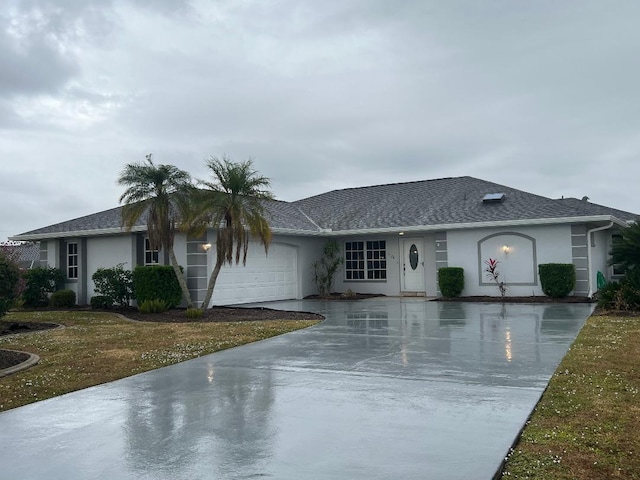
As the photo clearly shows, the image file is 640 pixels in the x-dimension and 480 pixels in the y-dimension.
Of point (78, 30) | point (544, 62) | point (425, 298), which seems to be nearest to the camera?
point (78, 30)

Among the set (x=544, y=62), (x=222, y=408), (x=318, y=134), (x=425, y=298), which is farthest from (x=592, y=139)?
(x=222, y=408)

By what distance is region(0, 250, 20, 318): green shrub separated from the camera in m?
11.5

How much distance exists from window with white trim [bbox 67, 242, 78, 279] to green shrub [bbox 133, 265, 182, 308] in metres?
4.39

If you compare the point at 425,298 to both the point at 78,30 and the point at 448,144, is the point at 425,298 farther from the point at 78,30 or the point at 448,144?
the point at 78,30

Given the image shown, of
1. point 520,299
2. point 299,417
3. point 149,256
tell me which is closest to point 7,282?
point 149,256

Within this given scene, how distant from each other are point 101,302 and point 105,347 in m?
8.55

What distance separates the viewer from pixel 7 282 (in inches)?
454

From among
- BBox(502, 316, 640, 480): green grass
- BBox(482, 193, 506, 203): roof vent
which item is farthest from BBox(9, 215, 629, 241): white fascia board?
BBox(502, 316, 640, 480): green grass

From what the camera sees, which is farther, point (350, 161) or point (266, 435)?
point (350, 161)

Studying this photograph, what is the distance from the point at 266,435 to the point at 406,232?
641 inches

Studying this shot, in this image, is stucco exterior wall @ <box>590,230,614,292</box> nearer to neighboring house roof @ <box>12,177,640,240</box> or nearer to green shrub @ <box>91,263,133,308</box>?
neighboring house roof @ <box>12,177,640,240</box>

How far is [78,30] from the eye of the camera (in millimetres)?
12273

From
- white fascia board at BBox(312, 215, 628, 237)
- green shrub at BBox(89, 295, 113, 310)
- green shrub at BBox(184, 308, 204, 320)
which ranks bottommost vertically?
green shrub at BBox(184, 308, 204, 320)

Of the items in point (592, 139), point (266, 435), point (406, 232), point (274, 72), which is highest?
point (274, 72)
